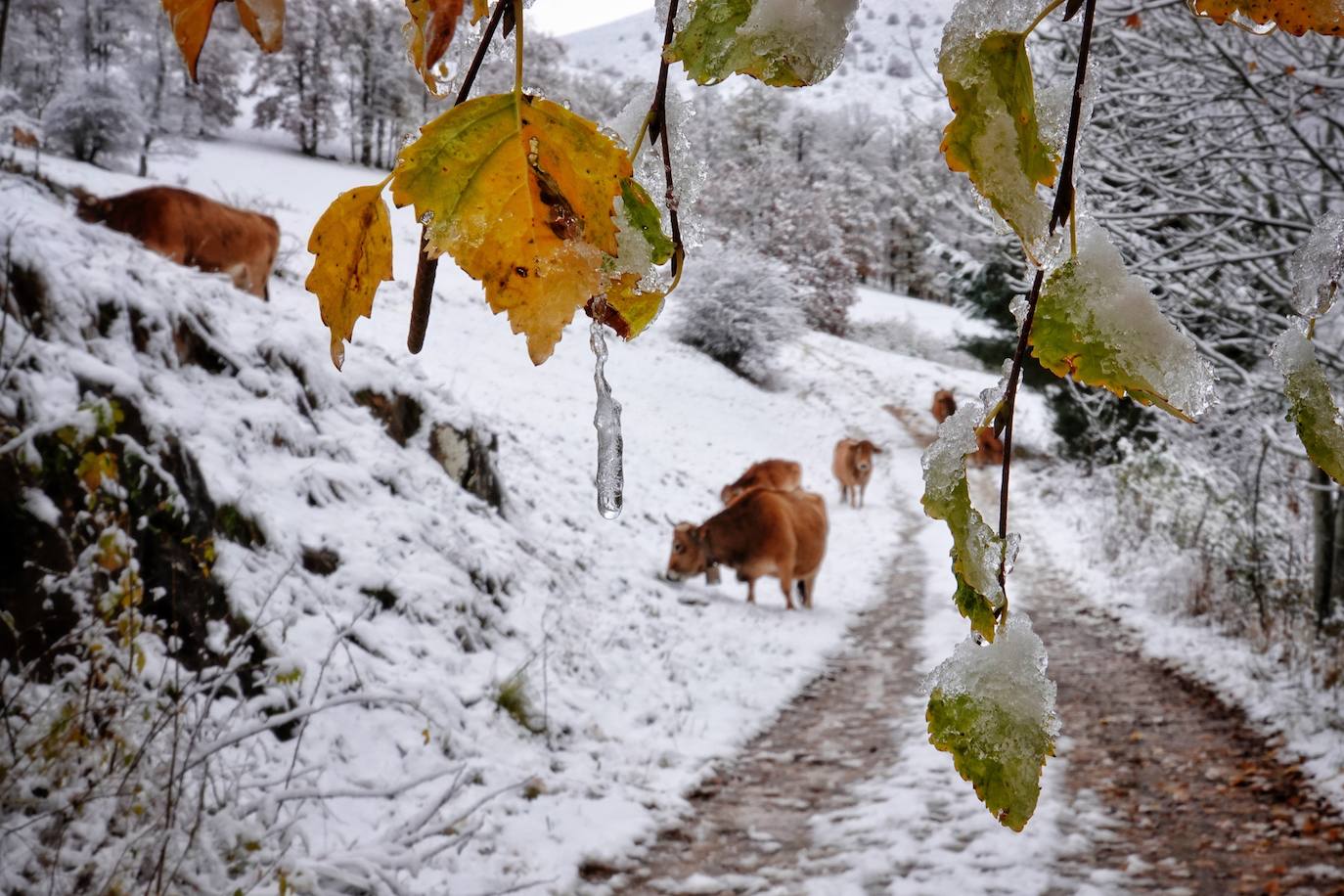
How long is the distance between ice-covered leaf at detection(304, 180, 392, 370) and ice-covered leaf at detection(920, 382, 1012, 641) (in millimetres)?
305

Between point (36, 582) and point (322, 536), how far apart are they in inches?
84.3

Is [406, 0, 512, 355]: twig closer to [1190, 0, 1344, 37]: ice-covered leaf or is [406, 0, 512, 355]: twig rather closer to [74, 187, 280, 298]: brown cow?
[1190, 0, 1344, 37]: ice-covered leaf

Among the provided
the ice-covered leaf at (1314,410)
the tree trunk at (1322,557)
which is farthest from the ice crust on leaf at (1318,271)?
the tree trunk at (1322,557)

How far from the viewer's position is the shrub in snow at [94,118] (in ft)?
55.8

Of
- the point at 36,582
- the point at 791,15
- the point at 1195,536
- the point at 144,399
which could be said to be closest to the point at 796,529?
the point at 1195,536

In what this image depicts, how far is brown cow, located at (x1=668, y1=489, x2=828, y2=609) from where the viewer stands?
8.38 metres

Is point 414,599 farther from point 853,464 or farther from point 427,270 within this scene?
point 853,464

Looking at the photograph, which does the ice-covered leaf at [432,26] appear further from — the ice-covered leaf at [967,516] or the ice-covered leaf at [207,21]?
the ice-covered leaf at [967,516]

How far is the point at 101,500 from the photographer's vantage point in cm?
346

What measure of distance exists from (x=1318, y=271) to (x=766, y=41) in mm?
312

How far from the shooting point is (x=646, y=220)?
0.43 m

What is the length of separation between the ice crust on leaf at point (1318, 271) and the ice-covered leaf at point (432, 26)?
44 cm


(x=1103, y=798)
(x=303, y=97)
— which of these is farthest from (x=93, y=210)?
(x=303, y=97)

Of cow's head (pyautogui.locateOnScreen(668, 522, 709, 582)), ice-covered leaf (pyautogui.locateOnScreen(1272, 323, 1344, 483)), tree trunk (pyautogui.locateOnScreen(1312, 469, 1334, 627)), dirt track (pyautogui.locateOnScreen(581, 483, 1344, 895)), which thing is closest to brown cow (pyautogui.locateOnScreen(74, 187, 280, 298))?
cow's head (pyautogui.locateOnScreen(668, 522, 709, 582))
